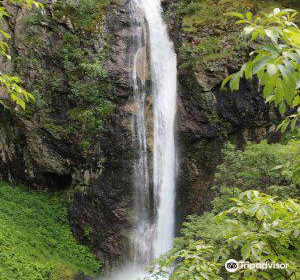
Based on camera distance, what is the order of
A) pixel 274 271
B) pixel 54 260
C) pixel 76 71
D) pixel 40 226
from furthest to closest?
pixel 76 71, pixel 40 226, pixel 54 260, pixel 274 271

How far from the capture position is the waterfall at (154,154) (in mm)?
11586

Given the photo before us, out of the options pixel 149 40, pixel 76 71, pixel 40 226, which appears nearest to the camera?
pixel 40 226

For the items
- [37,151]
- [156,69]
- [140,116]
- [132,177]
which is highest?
[156,69]

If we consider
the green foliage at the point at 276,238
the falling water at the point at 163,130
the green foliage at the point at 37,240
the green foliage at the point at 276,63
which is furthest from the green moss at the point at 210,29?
the green foliage at the point at 276,63

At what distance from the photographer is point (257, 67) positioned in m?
1.45

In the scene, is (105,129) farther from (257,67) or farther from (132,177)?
(257,67)

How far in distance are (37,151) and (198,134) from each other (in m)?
5.88

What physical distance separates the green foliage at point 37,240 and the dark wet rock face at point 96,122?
47cm

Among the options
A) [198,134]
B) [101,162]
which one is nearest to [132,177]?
[101,162]

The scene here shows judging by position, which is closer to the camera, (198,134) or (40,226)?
(40,226)

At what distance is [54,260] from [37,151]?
13.9ft

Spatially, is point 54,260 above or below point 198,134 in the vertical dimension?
below

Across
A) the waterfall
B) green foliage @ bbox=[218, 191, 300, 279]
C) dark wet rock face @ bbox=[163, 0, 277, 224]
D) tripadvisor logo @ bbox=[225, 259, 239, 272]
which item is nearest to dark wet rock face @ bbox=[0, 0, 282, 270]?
dark wet rock face @ bbox=[163, 0, 277, 224]

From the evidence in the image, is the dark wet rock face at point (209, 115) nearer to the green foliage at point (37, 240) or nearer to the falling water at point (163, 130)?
the falling water at point (163, 130)
